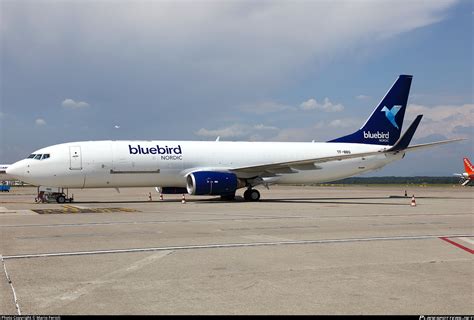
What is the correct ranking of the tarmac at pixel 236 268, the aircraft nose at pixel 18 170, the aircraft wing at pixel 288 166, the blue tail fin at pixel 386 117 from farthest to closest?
the blue tail fin at pixel 386 117 < the aircraft wing at pixel 288 166 < the aircraft nose at pixel 18 170 < the tarmac at pixel 236 268

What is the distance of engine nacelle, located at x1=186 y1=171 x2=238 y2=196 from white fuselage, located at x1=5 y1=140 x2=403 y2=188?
1.29 metres

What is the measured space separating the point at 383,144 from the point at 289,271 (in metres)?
29.4

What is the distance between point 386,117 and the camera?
3538 centimetres

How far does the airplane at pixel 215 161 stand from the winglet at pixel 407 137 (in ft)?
0.21

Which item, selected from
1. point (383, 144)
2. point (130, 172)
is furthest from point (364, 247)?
point (383, 144)

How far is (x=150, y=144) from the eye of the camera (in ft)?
Answer: 93.1

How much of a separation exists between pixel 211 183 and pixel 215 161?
252cm

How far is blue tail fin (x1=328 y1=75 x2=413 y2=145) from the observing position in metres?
35.2

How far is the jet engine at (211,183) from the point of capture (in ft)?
88.9

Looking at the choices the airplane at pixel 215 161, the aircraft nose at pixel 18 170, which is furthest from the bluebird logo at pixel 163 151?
the aircraft nose at pixel 18 170

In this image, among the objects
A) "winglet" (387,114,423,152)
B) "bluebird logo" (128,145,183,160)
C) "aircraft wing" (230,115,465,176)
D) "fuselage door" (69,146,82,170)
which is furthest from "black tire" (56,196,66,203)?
"winglet" (387,114,423,152)

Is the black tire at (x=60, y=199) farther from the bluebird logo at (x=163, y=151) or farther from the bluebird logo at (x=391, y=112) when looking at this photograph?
→ the bluebird logo at (x=391, y=112)

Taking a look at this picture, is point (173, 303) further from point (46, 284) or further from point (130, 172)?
point (130, 172)

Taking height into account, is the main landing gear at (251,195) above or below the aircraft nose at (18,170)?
below
